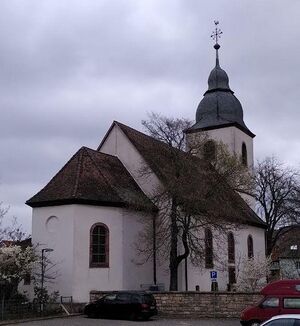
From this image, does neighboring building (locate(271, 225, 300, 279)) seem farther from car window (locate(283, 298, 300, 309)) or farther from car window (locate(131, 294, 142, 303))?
car window (locate(283, 298, 300, 309))

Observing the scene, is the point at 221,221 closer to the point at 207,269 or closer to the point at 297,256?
the point at 207,269

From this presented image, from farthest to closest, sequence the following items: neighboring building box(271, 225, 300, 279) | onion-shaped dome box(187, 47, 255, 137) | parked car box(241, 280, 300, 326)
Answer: neighboring building box(271, 225, 300, 279), onion-shaped dome box(187, 47, 255, 137), parked car box(241, 280, 300, 326)

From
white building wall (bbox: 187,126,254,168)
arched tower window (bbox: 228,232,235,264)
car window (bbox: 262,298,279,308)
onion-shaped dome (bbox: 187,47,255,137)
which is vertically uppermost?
onion-shaped dome (bbox: 187,47,255,137)

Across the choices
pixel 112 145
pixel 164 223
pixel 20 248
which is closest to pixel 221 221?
pixel 164 223

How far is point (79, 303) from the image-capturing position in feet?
93.9

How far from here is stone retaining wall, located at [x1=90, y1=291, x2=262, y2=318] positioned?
85.5 feet

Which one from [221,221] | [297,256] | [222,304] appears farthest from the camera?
[297,256]

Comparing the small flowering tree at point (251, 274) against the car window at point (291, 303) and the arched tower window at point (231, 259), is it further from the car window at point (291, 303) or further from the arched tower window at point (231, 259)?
the car window at point (291, 303)

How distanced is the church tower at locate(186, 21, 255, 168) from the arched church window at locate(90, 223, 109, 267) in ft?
68.4

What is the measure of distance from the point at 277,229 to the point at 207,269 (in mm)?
18325

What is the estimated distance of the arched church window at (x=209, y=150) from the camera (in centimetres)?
3558

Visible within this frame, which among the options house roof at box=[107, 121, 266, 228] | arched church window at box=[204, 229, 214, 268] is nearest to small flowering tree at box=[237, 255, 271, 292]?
arched church window at box=[204, 229, 214, 268]

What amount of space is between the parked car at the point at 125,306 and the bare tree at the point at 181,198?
6.08 meters

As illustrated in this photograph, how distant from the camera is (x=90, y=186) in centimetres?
3134
